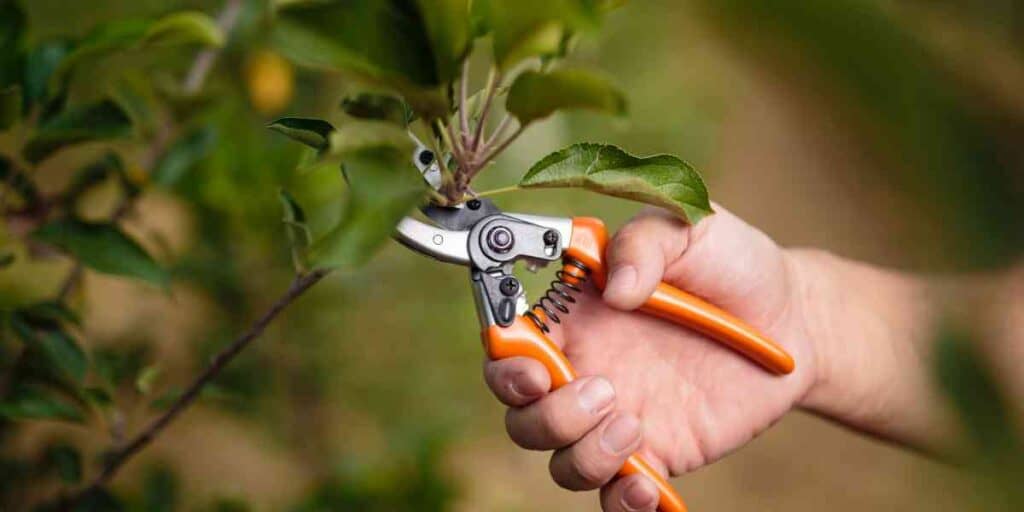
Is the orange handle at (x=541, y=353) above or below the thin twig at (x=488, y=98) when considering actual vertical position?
below

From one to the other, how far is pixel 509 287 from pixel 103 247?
0.39 meters

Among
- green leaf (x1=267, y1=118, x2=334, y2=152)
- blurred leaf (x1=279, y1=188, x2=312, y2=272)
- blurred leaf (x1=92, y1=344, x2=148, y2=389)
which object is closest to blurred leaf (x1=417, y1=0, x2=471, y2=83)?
green leaf (x1=267, y1=118, x2=334, y2=152)

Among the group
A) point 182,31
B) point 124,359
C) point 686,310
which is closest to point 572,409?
point 686,310

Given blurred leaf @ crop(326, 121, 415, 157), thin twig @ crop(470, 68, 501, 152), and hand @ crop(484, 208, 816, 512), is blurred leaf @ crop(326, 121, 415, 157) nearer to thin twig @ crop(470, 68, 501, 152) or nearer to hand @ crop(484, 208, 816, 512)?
thin twig @ crop(470, 68, 501, 152)

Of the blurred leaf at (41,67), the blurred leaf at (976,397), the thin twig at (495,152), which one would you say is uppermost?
the blurred leaf at (976,397)

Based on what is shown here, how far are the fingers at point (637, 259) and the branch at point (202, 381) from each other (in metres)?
0.24

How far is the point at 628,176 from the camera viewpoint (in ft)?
2.16

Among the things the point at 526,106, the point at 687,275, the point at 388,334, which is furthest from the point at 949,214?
the point at 388,334

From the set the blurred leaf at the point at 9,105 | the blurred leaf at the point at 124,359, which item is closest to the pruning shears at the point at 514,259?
the blurred leaf at the point at 9,105

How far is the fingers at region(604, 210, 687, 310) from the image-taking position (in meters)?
0.77

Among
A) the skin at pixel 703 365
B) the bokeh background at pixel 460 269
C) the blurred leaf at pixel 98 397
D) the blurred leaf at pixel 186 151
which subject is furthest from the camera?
the blurred leaf at pixel 186 151

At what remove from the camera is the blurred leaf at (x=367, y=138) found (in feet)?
1.67

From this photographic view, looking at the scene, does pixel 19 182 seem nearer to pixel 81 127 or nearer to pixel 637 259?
pixel 81 127

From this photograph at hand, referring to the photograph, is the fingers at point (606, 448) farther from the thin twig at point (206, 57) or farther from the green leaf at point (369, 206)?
the thin twig at point (206, 57)
